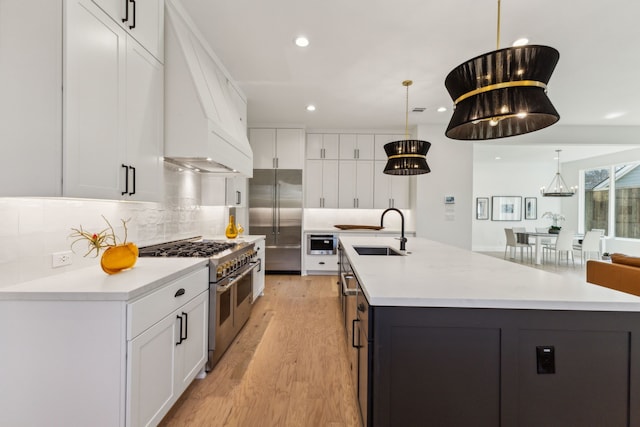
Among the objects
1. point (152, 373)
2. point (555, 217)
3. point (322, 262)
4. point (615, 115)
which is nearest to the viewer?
point (152, 373)

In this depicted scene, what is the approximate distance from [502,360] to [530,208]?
9.95 meters

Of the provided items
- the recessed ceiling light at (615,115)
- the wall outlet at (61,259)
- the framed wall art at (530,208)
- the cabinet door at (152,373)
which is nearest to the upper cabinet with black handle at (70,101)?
the wall outlet at (61,259)

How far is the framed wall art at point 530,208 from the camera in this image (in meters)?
9.15

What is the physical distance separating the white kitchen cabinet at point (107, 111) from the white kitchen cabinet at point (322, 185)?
375cm

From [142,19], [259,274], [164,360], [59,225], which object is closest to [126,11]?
[142,19]

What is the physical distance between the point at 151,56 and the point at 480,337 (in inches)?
107

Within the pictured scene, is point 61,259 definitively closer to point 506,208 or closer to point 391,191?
point 391,191

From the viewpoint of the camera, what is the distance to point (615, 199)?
7.48m

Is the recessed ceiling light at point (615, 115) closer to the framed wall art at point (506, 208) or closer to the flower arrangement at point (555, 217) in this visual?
the framed wall art at point (506, 208)

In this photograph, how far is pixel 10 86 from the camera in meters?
1.22

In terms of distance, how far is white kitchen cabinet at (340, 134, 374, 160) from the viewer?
228 inches

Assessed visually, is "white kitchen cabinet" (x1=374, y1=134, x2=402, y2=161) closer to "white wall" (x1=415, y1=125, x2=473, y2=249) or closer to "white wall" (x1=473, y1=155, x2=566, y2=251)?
"white wall" (x1=415, y1=125, x2=473, y2=249)

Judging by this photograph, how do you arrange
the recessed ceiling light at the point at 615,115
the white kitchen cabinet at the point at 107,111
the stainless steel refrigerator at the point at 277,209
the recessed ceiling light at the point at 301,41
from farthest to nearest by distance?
the stainless steel refrigerator at the point at 277,209
the recessed ceiling light at the point at 615,115
the recessed ceiling light at the point at 301,41
the white kitchen cabinet at the point at 107,111

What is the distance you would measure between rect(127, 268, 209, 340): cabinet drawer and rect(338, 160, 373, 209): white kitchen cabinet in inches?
158
